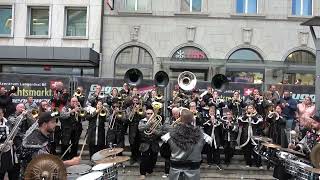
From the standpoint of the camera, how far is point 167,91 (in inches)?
763

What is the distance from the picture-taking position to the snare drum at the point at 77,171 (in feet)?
27.7

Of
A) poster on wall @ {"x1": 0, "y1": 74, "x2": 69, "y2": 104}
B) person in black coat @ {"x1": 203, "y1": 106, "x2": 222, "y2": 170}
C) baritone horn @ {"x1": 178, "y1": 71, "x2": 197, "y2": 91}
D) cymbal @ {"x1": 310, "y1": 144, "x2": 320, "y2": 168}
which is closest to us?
cymbal @ {"x1": 310, "y1": 144, "x2": 320, "y2": 168}

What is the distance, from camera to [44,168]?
7.26m

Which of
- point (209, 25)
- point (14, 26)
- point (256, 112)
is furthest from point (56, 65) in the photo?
point (256, 112)

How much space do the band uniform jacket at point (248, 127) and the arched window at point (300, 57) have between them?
1124cm

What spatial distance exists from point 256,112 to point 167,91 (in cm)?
474

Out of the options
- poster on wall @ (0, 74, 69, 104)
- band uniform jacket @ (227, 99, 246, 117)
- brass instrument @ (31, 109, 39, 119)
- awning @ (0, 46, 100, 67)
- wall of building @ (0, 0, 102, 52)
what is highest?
wall of building @ (0, 0, 102, 52)

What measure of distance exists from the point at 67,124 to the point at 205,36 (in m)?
12.5

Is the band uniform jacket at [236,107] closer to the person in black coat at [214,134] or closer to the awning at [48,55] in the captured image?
the person in black coat at [214,134]

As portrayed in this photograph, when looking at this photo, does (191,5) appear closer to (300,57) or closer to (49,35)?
(300,57)

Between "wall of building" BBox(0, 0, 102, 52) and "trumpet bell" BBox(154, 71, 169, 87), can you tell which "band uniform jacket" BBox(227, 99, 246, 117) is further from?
"wall of building" BBox(0, 0, 102, 52)

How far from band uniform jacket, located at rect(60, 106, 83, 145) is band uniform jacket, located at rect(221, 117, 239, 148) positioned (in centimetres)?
406

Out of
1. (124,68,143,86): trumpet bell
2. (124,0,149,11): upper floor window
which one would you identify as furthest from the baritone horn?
(124,0,149,11): upper floor window

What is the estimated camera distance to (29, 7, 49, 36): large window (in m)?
26.5
